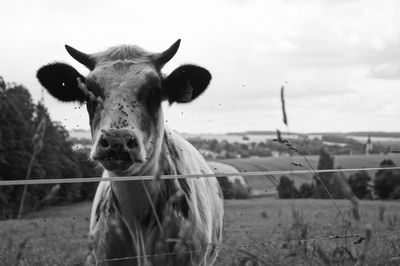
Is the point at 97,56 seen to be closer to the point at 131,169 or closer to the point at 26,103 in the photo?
the point at 131,169

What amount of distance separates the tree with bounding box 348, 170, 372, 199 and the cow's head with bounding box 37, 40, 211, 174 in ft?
181

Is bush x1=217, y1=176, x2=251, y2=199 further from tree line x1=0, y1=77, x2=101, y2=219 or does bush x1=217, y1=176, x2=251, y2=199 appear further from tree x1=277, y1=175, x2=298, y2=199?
tree line x1=0, y1=77, x2=101, y2=219

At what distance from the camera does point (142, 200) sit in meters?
5.04

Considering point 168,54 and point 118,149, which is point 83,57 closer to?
point 168,54

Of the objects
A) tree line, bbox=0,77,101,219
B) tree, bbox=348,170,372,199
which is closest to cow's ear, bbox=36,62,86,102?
tree line, bbox=0,77,101,219

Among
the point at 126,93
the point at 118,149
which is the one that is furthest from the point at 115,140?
the point at 126,93

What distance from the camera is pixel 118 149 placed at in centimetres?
414

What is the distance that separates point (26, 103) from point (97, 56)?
5669 centimetres

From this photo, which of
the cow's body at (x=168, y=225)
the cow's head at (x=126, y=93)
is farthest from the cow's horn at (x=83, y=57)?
the cow's body at (x=168, y=225)

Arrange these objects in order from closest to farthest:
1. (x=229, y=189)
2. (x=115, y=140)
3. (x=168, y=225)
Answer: (x=115, y=140) → (x=168, y=225) → (x=229, y=189)

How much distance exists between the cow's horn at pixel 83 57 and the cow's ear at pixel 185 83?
0.80 metres

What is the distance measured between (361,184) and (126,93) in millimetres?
59290

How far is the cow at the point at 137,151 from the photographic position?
4.38m

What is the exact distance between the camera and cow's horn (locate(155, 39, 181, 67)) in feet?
18.4
